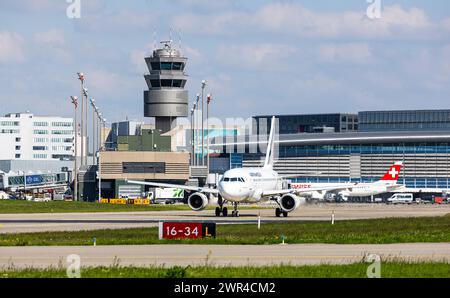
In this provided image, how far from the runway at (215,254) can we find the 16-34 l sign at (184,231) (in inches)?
194

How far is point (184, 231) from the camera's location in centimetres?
5319

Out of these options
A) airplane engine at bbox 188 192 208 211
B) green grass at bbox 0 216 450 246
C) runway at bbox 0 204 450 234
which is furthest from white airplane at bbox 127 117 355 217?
green grass at bbox 0 216 450 246

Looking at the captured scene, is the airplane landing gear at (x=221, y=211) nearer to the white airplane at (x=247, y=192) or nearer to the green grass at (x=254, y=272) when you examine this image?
the white airplane at (x=247, y=192)

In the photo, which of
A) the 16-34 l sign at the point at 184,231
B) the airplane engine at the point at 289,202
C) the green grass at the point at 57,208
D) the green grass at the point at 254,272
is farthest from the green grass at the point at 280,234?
the green grass at the point at 57,208

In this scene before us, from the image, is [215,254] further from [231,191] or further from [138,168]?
[138,168]

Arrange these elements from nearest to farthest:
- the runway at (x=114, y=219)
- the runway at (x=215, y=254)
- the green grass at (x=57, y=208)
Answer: the runway at (x=215, y=254), the runway at (x=114, y=219), the green grass at (x=57, y=208)

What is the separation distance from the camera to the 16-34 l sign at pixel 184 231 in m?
52.9

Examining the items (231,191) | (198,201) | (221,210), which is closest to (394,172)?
(198,201)

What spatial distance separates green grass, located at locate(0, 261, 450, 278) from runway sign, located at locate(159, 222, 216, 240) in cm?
1704

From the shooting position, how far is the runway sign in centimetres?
5294

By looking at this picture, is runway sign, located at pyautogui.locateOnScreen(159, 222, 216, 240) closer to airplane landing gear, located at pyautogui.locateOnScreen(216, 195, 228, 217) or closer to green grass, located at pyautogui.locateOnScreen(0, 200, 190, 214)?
airplane landing gear, located at pyautogui.locateOnScreen(216, 195, 228, 217)

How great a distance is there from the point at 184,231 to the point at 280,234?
22.8 ft
